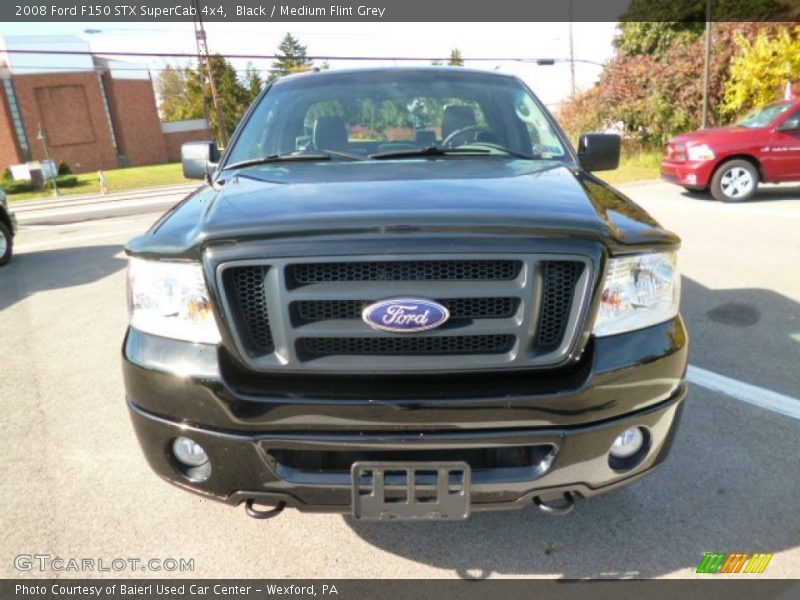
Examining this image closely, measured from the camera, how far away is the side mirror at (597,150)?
128 inches

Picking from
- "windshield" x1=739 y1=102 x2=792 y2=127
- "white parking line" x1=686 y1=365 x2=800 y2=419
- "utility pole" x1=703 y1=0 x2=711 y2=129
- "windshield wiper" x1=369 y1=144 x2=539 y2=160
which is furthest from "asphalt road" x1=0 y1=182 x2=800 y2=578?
"utility pole" x1=703 y1=0 x2=711 y2=129

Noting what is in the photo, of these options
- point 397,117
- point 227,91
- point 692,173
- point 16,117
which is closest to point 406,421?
point 397,117

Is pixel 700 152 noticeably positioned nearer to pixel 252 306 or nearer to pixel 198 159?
pixel 198 159

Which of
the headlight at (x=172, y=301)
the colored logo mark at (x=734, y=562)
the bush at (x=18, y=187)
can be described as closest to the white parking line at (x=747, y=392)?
the colored logo mark at (x=734, y=562)

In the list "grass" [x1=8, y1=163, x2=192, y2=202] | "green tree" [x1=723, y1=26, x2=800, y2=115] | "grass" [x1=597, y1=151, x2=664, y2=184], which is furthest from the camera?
"grass" [x1=8, y1=163, x2=192, y2=202]

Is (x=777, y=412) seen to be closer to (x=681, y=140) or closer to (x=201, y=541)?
(x=201, y=541)

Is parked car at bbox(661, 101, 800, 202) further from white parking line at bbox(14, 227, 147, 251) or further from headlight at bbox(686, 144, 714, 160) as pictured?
white parking line at bbox(14, 227, 147, 251)

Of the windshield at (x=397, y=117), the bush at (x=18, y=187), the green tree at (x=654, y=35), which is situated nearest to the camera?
the windshield at (x=397, y=117)

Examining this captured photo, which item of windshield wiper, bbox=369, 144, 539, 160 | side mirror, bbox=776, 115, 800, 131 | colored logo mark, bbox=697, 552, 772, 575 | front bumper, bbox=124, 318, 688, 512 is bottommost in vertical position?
colored logo mark, bbox=697, 552, 772, 575

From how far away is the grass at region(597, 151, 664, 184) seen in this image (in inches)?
585

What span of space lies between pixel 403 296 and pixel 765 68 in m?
16.7

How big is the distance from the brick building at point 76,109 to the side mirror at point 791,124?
4145 centimetres

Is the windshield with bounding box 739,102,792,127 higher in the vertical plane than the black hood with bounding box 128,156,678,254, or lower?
lower

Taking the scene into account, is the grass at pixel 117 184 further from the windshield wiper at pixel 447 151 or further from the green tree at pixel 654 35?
the windshield wiper at pixel 447 151
